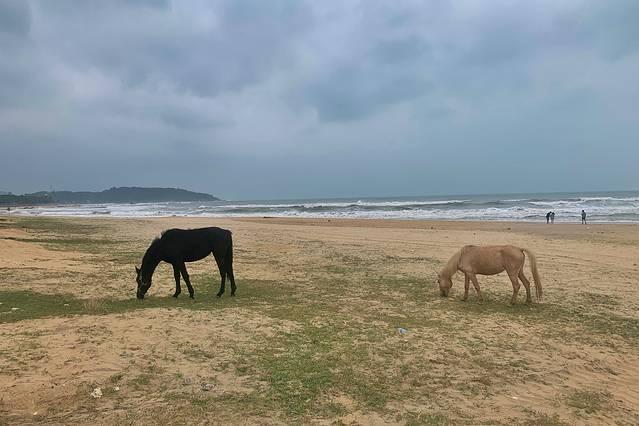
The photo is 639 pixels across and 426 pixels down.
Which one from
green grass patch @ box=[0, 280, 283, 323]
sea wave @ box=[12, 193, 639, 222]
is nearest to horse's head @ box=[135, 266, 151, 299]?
green grass patch @ box=[0, 280, 283, 323]

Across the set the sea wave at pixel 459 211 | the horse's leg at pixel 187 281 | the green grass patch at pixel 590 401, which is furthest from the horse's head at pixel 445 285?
the sea wave at pixel 459 211

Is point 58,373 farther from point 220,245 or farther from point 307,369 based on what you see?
point 220,245

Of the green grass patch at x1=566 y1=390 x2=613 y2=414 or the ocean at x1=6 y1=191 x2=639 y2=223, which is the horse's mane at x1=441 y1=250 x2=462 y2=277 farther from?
the ocean at x1=6 y1=191 x2=639 y2=223

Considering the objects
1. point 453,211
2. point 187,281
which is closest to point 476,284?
point 187,281

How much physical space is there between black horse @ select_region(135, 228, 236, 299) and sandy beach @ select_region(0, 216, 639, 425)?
1.39ft

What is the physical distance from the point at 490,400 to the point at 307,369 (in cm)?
211

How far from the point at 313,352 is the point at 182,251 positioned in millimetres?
4465

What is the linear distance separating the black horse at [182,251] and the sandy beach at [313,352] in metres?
0.42

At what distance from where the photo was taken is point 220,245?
9.69 metres

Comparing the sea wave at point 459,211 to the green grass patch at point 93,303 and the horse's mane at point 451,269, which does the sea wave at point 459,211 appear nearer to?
the horse's mane at point 451,269

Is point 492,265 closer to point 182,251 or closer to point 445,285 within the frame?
point 445,285

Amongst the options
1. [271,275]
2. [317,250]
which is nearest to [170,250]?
[271,275]

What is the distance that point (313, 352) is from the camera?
6.14 meters

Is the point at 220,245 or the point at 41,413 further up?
the point at 220,245
